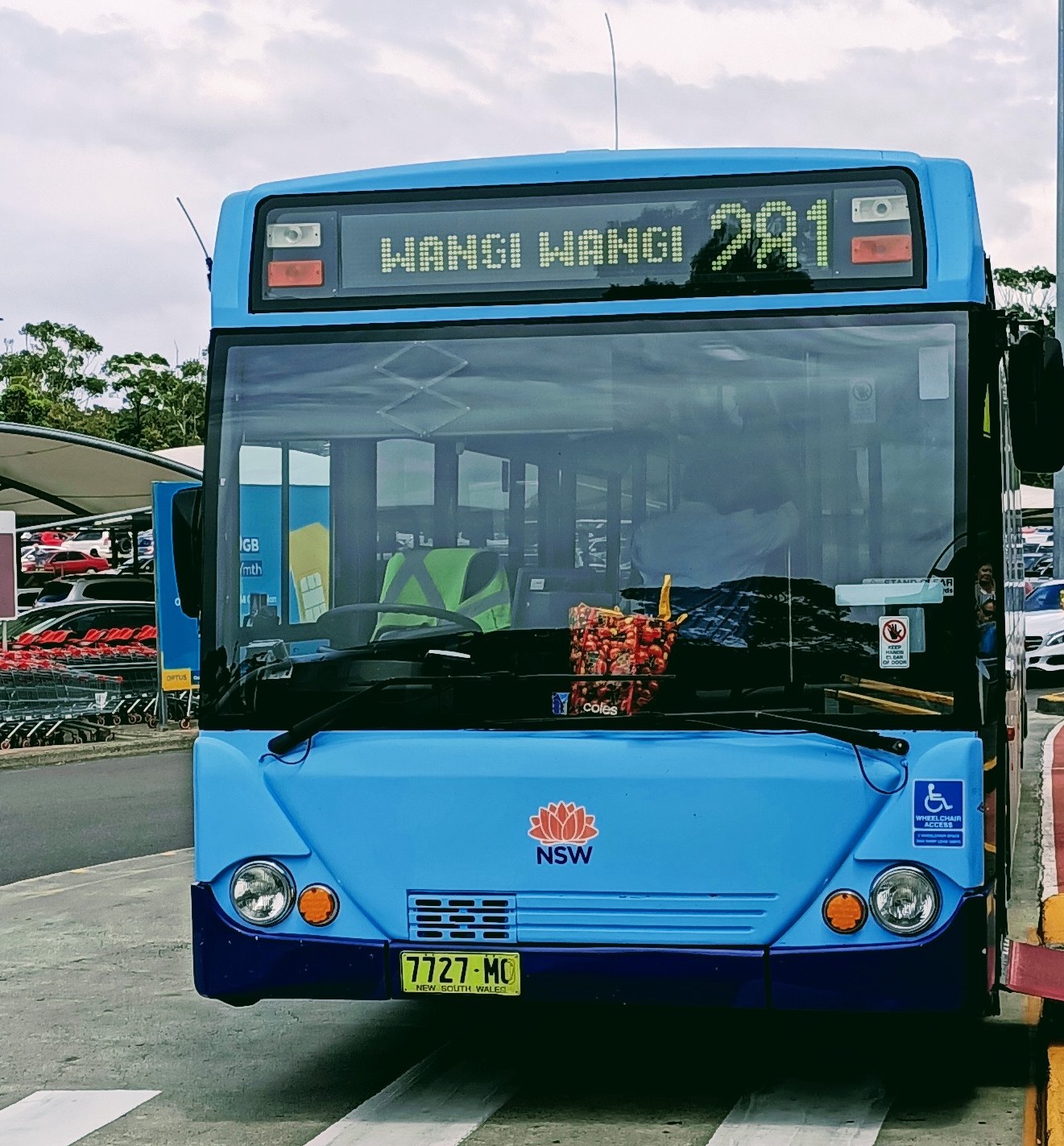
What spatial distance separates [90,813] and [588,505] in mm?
10933

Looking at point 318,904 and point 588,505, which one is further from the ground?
point 588,505

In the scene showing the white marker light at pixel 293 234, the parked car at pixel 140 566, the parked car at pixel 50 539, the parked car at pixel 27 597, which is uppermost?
the parked car at pixel 50 539

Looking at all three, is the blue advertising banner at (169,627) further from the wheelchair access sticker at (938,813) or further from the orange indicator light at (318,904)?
the wheelchair access sticker at (938,813)

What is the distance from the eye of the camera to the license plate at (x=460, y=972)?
568 cm

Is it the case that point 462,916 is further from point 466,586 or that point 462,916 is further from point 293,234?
point 293,234

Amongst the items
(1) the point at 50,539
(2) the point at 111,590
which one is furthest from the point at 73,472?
(1) the point at 50,539

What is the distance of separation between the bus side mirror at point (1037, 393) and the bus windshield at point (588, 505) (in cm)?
24

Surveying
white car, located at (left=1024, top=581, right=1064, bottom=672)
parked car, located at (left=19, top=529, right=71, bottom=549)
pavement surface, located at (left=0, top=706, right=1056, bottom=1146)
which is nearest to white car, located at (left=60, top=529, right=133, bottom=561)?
parked car, located at (left=19, top=529, right=71, bottom=549)

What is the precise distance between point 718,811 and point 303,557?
60.8 inches

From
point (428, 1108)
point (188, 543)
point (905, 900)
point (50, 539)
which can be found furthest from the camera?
point (50, 539)

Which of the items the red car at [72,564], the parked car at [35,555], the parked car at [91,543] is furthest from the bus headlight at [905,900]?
the parked car at [91,543]

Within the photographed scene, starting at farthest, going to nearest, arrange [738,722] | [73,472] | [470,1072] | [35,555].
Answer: [35,555], [73,472], [470,1072], [738,722]

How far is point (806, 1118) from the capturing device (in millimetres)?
5953

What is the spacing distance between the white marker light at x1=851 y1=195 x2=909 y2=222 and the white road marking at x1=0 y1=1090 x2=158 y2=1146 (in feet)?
12.5
